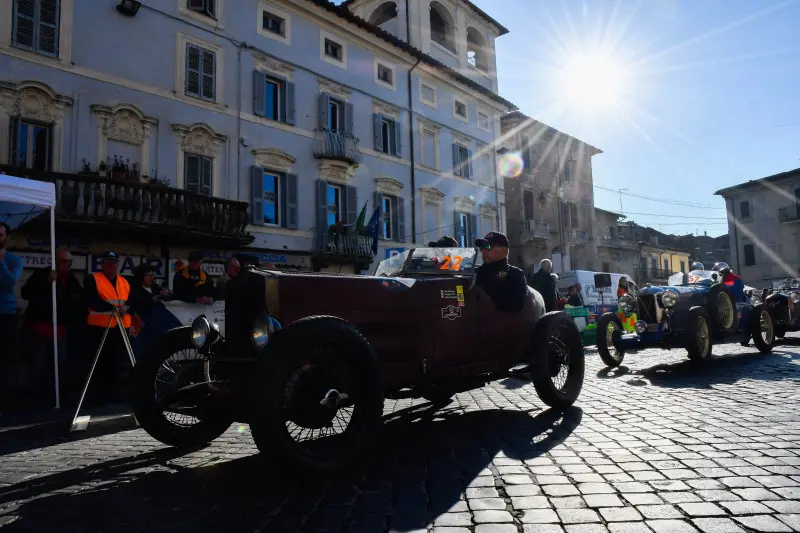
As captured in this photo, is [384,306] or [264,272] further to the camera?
[384,306]

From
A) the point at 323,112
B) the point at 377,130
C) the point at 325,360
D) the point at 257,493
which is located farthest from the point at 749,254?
the point at 257,493

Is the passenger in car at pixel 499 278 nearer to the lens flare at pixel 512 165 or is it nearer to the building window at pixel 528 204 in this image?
the lens flare at pixel 512 165

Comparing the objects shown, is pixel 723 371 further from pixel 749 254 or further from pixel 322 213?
pixel 749 254

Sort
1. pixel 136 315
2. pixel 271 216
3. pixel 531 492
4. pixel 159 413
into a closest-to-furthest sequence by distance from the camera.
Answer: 1. pixel 531 492
2. pixel 159 413
3. pixel 136 315
4. pixel 271 216

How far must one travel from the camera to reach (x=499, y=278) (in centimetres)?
477

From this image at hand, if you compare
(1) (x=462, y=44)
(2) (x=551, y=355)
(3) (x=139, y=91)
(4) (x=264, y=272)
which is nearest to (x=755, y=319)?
(2) (x=551, y=355)

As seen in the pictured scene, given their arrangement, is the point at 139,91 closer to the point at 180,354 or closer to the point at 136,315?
the point at 136,315

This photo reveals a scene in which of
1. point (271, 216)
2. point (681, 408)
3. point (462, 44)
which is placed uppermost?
point (462, 44)

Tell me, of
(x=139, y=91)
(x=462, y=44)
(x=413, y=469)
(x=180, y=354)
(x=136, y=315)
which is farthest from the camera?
(x=462, y=44)

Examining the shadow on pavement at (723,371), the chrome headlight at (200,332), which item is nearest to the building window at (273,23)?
the shadow on pavement at (723,371)

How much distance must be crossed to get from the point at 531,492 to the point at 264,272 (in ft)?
6.72

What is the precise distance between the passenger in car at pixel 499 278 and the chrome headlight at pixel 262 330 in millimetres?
2076

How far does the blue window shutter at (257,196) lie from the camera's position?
17.3 m

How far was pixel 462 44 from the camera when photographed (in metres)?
26.9
